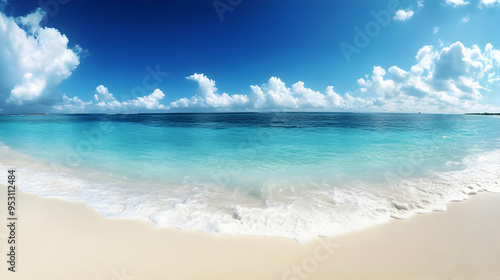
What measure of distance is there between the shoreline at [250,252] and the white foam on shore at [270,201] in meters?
0.42

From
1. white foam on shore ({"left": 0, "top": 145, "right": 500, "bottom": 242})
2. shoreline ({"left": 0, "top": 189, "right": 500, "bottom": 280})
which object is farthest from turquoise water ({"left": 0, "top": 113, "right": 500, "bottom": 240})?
shoreline ({"left": 0, "top": 189, "right": 500, "bottom": 280})

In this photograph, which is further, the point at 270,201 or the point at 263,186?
the point at 263,186

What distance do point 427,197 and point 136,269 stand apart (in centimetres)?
921

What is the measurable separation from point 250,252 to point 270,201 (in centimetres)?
282

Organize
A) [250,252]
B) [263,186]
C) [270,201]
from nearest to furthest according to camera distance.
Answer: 1. [250,252]
2. [270,201]
3. [263,186]

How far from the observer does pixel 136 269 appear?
4.08 meters

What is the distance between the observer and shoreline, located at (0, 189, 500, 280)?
3980 mm

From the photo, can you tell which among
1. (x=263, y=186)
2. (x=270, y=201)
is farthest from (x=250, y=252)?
(x=263, y=186)

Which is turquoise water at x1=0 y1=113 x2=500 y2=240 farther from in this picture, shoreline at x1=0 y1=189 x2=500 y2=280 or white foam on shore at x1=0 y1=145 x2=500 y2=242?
shoreline at x1=0 y1=189 x2=500 y2=280

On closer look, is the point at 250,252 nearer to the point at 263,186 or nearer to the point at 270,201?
the point at 270,201

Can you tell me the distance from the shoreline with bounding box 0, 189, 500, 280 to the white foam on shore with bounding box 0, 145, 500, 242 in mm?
421

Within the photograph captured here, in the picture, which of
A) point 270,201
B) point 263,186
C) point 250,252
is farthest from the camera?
point 263,186

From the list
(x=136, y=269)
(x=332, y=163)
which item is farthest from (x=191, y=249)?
(x=332, y=163)

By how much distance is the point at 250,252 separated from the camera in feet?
14.8
